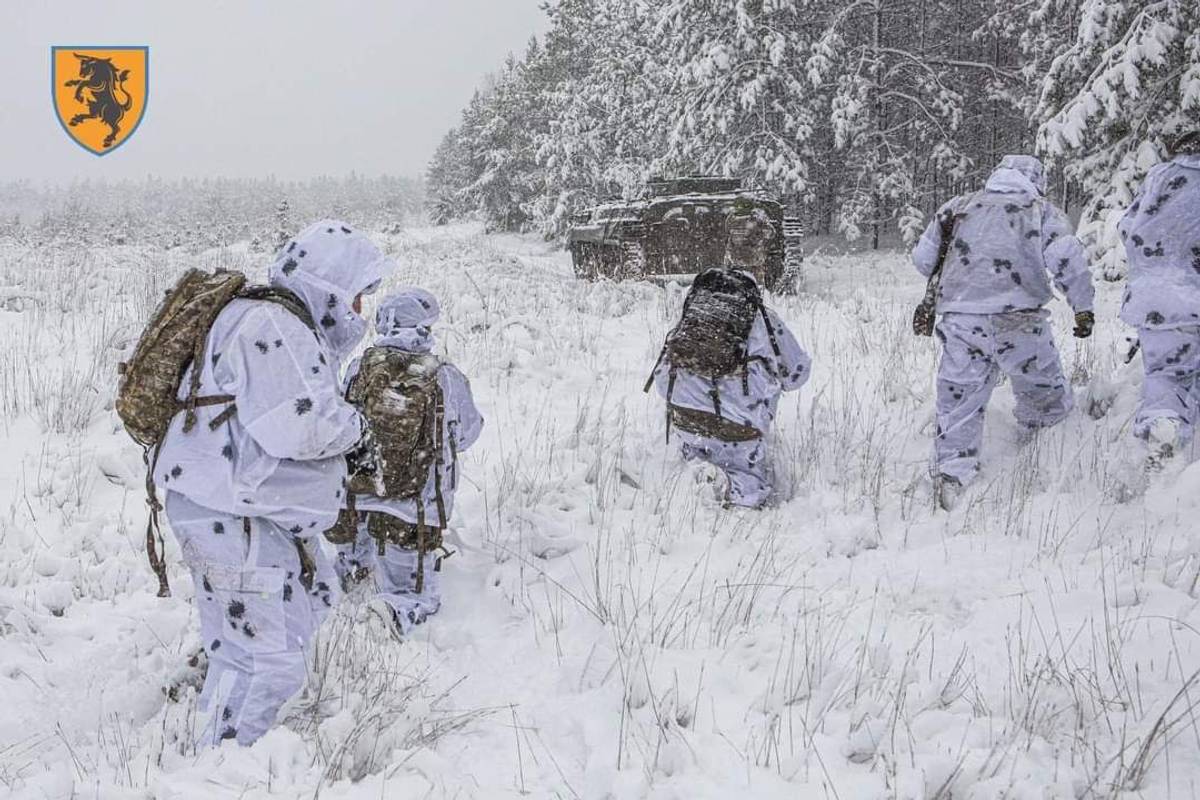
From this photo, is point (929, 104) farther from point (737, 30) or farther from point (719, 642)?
point (719, 642)

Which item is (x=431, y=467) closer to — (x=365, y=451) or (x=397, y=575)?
(x=397, y=575)

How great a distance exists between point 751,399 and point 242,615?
318 centimetres

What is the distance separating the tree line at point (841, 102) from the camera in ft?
35.6

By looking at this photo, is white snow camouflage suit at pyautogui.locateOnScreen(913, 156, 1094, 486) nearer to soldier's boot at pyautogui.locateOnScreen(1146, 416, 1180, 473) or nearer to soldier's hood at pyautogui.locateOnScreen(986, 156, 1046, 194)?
soldier's hood at pyautogui.locateOnScreen(986, 156, 1046, 194)

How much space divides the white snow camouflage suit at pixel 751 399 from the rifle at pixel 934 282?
30.1 inches

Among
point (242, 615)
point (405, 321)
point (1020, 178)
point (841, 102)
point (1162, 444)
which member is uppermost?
point (841, 102)

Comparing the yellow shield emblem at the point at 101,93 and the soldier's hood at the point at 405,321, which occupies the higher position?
the yellow shield emblem at the point at 101,93

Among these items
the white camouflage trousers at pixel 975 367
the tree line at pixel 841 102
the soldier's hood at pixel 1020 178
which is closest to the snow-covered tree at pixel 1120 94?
the tree line at pixel 841 102

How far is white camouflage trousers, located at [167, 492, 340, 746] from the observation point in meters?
2.51

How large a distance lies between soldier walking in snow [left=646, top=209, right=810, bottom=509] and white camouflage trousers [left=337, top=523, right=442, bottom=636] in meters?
1.88

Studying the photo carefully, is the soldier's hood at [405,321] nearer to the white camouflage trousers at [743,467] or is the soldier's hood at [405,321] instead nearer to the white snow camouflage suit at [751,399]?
the white snow camouflage suit at [751,399]

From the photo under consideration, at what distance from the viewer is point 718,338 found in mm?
4750

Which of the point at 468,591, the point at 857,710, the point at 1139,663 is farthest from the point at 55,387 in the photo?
the point at 1139,663

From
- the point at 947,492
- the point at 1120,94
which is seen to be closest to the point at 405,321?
the point at 947,492
